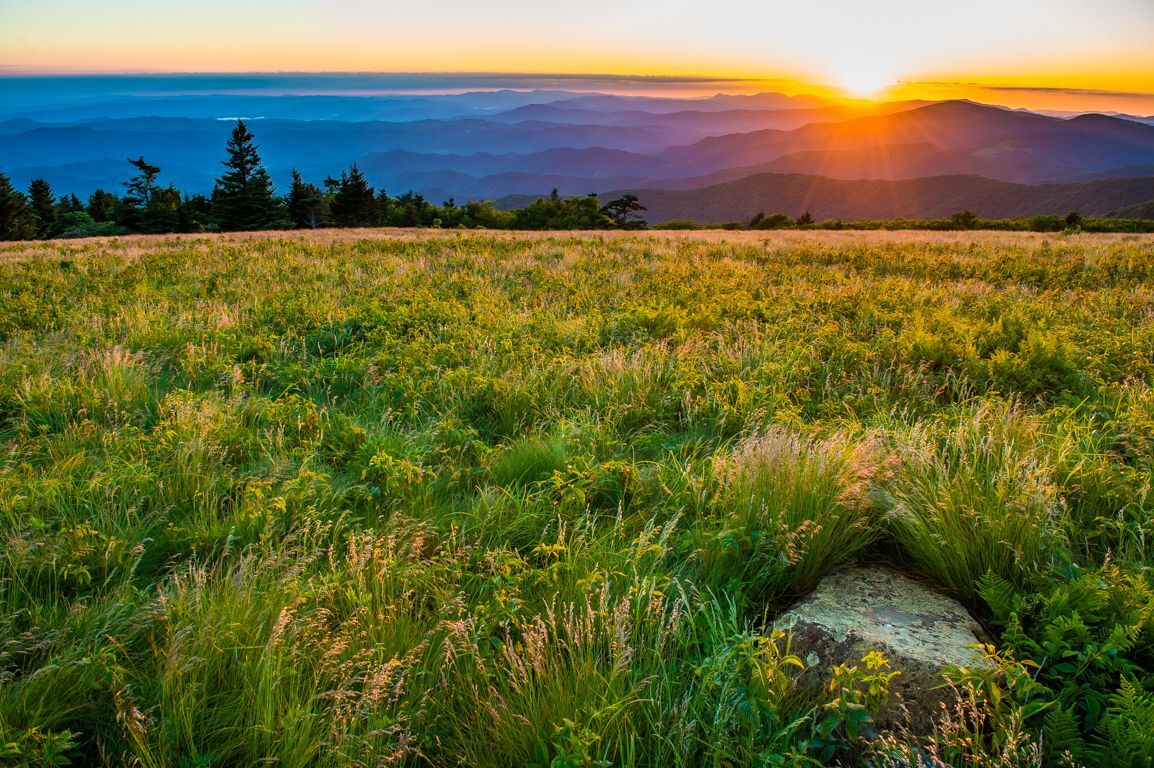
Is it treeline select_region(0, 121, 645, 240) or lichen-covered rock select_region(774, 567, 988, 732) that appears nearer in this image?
lichen-covered rock select_region(774, 567, 988, 732)

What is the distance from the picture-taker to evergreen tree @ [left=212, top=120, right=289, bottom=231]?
70125 millimetres

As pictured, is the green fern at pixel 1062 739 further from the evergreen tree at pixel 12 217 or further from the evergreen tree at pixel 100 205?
the evergreen tree at pixel 100 205

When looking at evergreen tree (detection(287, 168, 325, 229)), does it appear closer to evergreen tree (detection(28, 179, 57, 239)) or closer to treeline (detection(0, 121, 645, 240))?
treeline (detection(0, 121, 645, 240))

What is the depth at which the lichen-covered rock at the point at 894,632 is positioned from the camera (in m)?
2.10

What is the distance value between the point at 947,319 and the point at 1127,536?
4564 millimetres

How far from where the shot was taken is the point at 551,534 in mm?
3266

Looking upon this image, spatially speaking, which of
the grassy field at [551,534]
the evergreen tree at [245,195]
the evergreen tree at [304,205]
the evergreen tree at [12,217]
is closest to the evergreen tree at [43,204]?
the evergreen tree at [12,217]

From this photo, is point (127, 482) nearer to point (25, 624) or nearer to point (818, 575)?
point (25, 624)

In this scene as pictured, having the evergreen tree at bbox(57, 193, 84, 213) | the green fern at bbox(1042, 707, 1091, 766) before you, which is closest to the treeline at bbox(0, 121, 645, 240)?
the evergreen tree at bbox(57, 193, 84, 213)

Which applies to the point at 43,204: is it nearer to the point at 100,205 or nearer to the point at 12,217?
the point at 100,205

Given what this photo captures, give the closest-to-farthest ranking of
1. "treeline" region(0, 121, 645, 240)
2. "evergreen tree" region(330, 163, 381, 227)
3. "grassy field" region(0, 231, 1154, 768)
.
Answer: "grassy field" region(0, 231, 1154, 768), "treeline" region(0, 121, 645, 240), "evergreen tree" region(330, 163, 381, 227)

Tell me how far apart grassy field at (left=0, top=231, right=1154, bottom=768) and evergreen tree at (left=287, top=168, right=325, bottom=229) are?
76.5m

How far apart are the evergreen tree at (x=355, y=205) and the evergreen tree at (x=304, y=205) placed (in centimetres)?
218

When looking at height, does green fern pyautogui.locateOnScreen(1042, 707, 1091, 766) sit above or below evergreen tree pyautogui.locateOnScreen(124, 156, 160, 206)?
below
